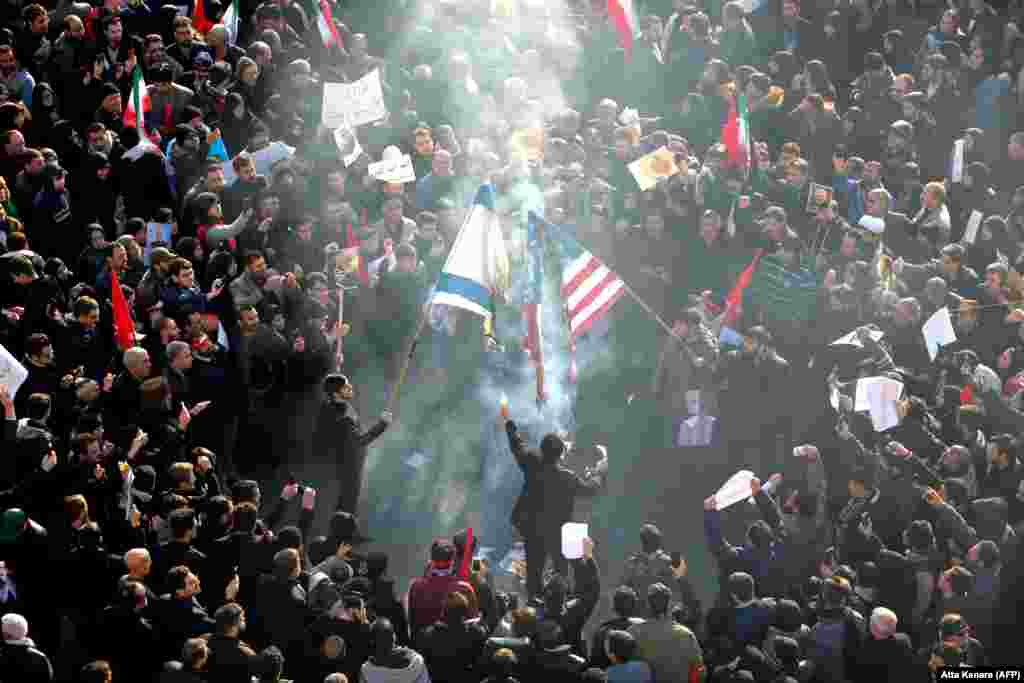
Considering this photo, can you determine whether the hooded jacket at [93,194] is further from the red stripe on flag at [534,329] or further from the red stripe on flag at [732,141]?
the red stripe on flag at [732,141]

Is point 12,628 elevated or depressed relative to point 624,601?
elevated

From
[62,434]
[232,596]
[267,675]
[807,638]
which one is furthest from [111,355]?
[807,638]

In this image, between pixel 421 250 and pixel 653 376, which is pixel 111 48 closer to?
pixel 421 250

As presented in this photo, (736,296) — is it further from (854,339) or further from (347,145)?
(347,145)

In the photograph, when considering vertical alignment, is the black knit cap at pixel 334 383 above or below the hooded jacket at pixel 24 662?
below

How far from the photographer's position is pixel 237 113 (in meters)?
19.7

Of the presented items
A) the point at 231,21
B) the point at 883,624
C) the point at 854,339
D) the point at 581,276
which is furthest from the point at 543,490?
the point at 231,21

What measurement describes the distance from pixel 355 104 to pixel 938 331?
583 centimetres

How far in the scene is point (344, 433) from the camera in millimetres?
16734

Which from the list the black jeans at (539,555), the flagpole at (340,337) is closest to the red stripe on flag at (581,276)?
the flagpole at (340,337)

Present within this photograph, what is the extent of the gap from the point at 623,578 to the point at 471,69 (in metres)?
7.65

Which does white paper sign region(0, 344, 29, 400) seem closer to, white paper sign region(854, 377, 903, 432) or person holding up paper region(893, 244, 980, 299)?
white paper sign region(854, 377, 903, 432)

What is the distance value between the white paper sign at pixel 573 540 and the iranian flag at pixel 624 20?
812 cm

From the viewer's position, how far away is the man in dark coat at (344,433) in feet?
54.9
